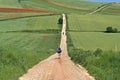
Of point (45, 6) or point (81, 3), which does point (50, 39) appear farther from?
point (81, 3)

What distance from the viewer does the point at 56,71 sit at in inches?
1437

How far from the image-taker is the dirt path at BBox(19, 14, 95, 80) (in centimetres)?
3511

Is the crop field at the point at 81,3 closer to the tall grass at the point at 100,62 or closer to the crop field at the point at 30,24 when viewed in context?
the crop field at the point at 30,24

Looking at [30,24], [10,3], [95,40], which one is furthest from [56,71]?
[10,3]

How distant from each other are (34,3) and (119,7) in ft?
59.0

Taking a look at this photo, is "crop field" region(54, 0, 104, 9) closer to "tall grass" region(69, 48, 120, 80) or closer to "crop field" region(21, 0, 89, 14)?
"crop field" region(21, 0, 89, 14)

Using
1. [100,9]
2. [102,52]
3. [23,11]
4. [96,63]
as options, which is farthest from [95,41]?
[100,9]

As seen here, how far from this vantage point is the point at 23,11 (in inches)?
3278

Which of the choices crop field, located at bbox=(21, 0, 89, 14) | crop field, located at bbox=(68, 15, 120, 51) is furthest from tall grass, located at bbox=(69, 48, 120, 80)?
crop field, located at bbox=(21, 0, 89, 14)

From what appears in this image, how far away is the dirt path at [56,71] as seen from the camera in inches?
1382

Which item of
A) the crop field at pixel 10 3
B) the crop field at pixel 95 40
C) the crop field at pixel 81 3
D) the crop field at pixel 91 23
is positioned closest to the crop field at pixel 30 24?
the crop field at pixel 91 23

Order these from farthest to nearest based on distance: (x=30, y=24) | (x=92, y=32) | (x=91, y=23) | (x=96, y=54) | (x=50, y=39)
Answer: (x=91, y=23), (x=30, y=24), (x=92, y=32), (x=50, y=39), (x=96, y=54)

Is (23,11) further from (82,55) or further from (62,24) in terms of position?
(82,55)

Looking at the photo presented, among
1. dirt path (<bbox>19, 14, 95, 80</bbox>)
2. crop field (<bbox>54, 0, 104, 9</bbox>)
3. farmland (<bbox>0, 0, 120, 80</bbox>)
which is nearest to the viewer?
dirt path (<bbox>19, 14, 95, 80</bbox>)
